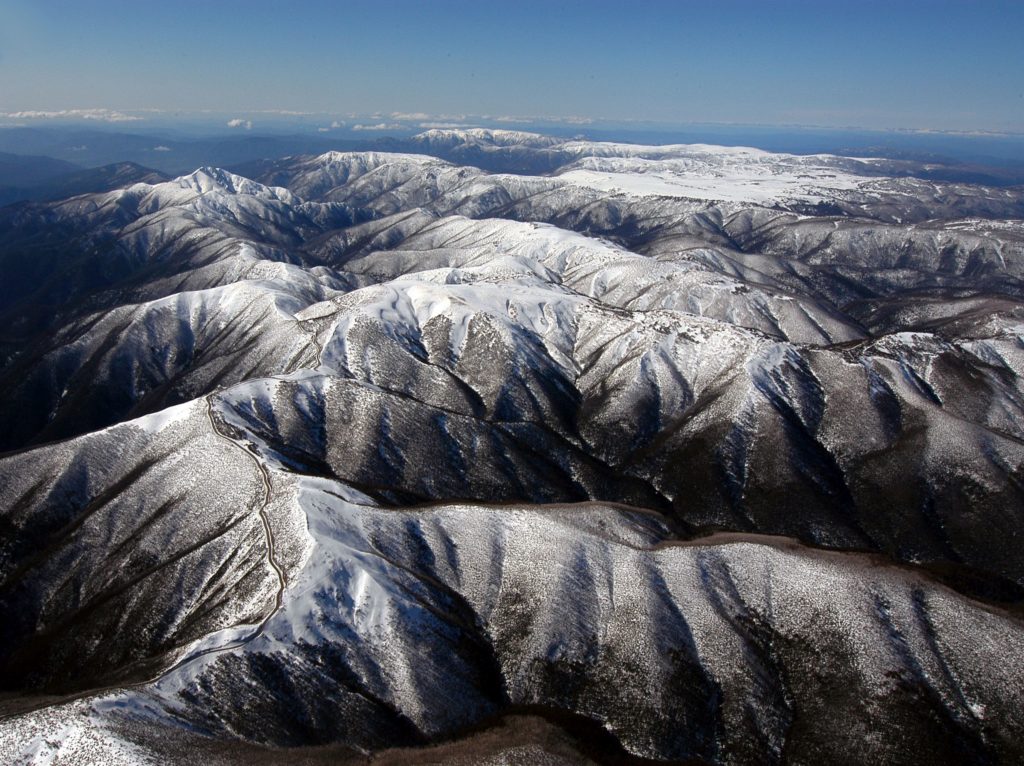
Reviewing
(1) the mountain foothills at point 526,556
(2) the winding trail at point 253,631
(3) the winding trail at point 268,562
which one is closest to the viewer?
(2) the winding trail at point 253,631

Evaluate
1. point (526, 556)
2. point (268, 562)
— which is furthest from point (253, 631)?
point (526, 556)

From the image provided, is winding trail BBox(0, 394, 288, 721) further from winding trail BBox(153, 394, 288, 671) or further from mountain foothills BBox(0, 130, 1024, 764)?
mountain foothills BBox(0, 130, 1024, 764)

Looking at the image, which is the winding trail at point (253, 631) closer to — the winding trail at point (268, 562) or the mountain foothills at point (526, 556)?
the winding trail at point (268, 562)

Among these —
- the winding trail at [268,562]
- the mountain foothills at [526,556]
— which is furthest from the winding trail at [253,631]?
the mountain foothills at [526,556]

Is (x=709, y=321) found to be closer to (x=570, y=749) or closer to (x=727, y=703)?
(x=727, y=703)

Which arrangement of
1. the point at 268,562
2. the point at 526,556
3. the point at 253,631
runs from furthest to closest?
the point at 526,556 < the point at 268,562 < the point at 253,631

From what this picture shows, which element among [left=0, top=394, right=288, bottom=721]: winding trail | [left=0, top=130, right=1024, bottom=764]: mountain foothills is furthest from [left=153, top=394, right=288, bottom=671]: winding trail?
[left=0, top=130, right=1024, bottom=764]: mountain foothills

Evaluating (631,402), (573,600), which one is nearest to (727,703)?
(573,600)

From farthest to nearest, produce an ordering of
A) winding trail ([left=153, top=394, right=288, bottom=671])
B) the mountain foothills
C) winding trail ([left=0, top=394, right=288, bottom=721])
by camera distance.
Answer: the mountain foothills → winding trail ([left=153, top=394, right=288, bottom=671]) → winding trail ([left=0, top=394, right=288, bottom=721])

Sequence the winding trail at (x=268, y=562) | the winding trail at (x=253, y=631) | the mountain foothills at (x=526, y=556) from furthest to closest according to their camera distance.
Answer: the mountain foothills at (x=526, y=556), the winding trail at (x=268, y=562), the winding trail at (x=253, y=631)

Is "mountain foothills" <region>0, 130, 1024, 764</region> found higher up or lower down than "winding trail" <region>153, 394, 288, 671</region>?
lower down

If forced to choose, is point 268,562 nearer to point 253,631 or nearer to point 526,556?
point 253,631

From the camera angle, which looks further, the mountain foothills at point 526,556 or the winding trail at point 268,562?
the mountain foothills at point 526,556
